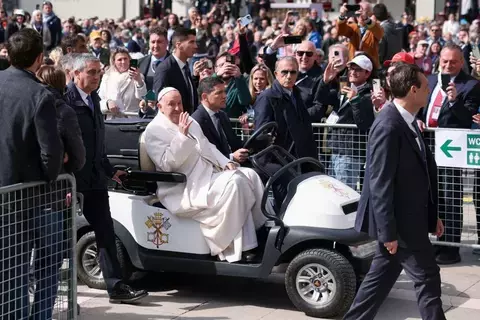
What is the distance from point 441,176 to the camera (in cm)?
881

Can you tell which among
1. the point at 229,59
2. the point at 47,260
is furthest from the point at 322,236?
the point at 229,59

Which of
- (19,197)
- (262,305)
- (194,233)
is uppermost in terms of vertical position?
(19,197)

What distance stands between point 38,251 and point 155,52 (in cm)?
543

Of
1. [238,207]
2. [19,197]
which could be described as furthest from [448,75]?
[19,197]

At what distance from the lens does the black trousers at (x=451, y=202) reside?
8.74m

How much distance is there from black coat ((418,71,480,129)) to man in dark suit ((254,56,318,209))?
139cm

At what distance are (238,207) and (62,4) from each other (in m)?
38.4

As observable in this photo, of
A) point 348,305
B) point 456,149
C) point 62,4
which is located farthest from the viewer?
point 62,4

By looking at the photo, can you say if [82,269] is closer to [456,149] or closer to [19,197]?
[19,197]

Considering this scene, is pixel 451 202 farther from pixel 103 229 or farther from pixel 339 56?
pixel 103 229

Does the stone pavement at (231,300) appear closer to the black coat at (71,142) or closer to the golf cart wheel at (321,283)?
the golf cart wheel at (321,283)

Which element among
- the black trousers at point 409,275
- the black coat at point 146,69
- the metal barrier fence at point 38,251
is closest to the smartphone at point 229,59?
the black coat at point 146,69

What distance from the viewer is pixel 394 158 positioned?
19.3ft

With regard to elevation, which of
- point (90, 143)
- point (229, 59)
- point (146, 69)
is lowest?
point (90, 143)
